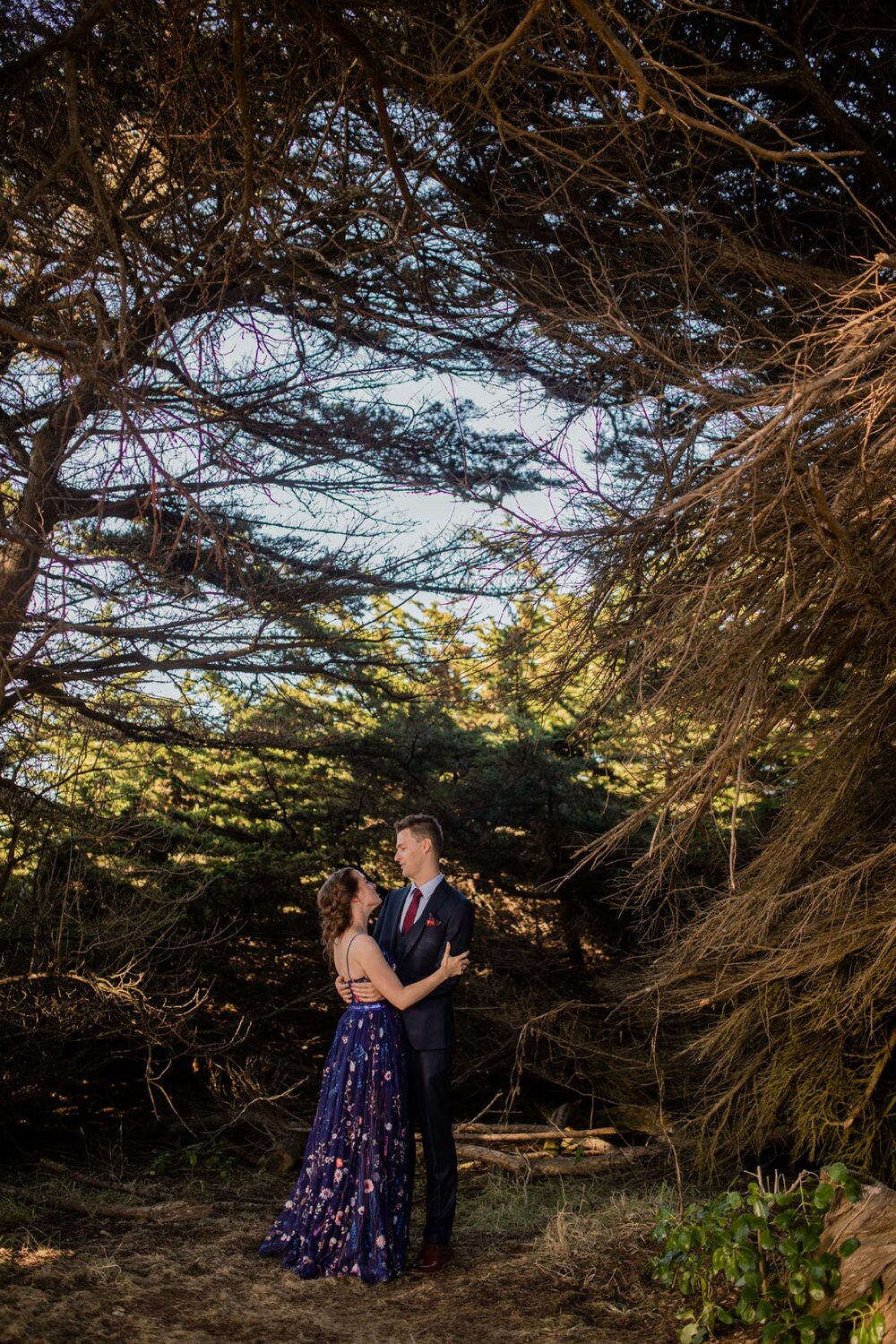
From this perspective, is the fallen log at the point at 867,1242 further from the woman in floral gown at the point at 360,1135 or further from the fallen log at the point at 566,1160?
the fallen log at the point at 566,1160

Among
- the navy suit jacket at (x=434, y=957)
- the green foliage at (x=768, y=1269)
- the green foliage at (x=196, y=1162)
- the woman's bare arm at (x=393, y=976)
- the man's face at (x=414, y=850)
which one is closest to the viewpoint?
the green foliage at (x=768, y=1269)

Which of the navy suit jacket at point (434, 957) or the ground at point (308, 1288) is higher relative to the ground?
the navy suit jacket at point (434, 957)

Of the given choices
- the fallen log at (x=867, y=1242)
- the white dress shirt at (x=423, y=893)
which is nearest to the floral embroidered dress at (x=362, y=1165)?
the white dress shirt at (x=423, y=893)

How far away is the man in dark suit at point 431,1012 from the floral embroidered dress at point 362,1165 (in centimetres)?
9

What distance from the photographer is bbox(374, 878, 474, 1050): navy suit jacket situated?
4.69 meters

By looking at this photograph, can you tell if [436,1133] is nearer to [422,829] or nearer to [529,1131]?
[422,829]

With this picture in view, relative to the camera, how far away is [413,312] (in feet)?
22.2

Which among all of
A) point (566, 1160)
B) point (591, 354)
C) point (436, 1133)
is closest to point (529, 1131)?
point (566, 1160)

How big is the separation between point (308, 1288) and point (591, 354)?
417 centimetres

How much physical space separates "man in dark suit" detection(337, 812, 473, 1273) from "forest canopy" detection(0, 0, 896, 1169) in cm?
78

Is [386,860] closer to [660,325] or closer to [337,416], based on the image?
[337,416]

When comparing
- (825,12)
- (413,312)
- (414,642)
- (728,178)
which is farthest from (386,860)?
(825,12)

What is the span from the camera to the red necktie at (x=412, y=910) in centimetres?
486

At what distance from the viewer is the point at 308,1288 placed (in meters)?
4.55
